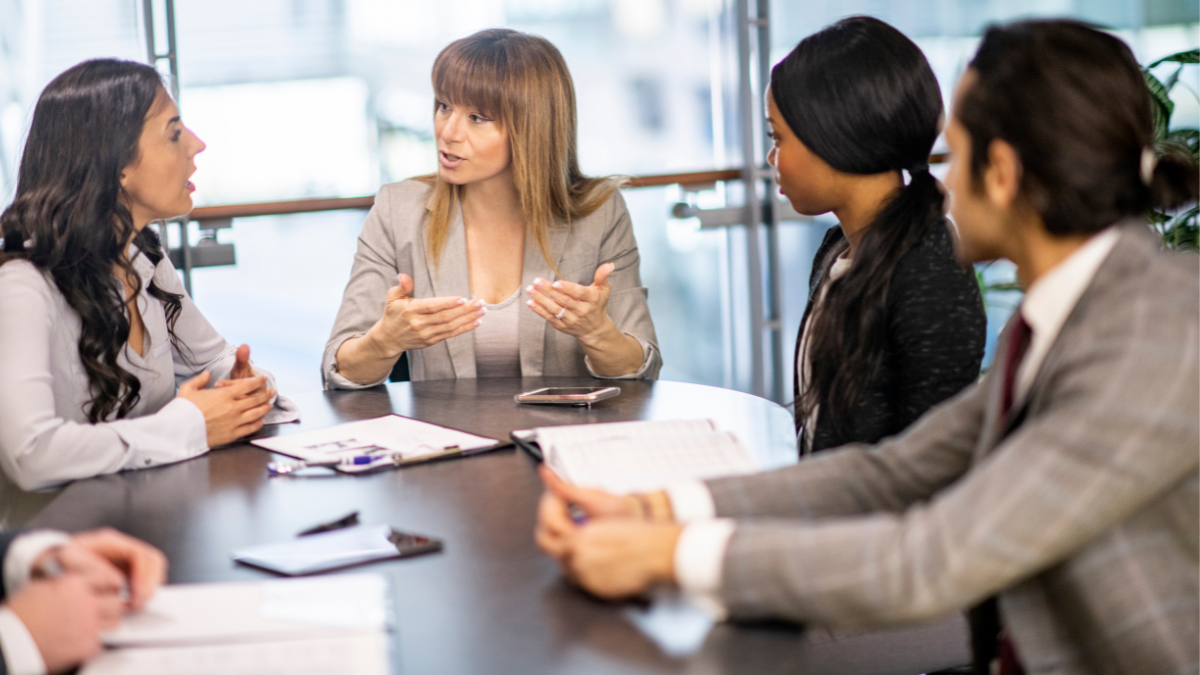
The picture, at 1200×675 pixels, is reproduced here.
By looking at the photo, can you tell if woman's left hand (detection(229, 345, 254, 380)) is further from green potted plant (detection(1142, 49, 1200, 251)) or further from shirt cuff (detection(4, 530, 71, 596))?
green potted plant (detection(1142, 49, 1200, 251))

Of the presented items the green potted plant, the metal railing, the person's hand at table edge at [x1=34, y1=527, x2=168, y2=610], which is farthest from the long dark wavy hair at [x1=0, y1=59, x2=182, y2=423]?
the green potted plant

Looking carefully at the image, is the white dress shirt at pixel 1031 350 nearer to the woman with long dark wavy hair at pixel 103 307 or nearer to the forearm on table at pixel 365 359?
the woman with long dark wavy hair at pixel 103 307

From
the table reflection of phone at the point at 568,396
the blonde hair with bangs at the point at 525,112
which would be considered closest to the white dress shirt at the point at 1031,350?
the table reflection of phone at the point at 568,396

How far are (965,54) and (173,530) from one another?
3.85 metres

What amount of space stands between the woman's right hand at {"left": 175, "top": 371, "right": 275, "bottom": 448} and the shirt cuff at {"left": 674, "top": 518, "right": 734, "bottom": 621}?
970mm

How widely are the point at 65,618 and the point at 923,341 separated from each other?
1.14 m

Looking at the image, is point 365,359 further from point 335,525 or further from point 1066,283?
point 1066,283

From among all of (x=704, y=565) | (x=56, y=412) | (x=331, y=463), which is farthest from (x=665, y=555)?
(x=56, y=412)

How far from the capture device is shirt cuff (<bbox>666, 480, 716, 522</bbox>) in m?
1.02

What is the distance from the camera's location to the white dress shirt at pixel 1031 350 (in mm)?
865

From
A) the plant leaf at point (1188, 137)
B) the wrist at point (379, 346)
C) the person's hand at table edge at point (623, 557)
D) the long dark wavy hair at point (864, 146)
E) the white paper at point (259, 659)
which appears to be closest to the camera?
the white paper at point (259, 659)

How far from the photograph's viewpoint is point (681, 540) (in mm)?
882

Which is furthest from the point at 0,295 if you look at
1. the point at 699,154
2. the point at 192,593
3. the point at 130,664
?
the point at 699,154

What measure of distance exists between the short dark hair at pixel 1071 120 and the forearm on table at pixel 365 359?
4.60 ft
